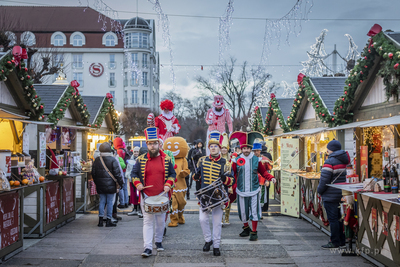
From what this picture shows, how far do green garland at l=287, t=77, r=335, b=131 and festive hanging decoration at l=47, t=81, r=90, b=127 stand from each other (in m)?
6.95

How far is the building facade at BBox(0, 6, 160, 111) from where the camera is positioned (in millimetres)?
49438

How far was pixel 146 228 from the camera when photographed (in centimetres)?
588

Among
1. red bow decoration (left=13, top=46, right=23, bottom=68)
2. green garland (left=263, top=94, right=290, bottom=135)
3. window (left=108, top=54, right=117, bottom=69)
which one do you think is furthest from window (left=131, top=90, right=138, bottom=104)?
red bow decoration (left=13, top=46, right=23, bottom=68)

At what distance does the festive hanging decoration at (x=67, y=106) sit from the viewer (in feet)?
32.9

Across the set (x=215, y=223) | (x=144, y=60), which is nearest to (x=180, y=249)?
(x=215, y=223)

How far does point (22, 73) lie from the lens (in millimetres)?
7871

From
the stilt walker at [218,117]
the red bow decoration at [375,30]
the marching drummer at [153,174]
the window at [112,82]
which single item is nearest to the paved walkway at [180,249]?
the marching drummer at [153,174]

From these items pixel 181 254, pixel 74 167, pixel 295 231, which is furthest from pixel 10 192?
pixel 295 231

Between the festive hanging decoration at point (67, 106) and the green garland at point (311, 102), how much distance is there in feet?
22.8

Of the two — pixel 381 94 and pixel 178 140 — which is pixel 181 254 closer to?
pixel 178 140

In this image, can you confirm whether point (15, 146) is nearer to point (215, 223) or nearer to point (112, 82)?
point (215, 223)

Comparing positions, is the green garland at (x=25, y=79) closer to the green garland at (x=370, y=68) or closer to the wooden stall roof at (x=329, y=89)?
the green garland at (x=370, y=68)

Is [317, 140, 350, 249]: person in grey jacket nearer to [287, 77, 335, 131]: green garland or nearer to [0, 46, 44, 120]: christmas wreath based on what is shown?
[287, 77, 335, 131]: green garland

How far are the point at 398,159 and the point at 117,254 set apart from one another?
500cm
